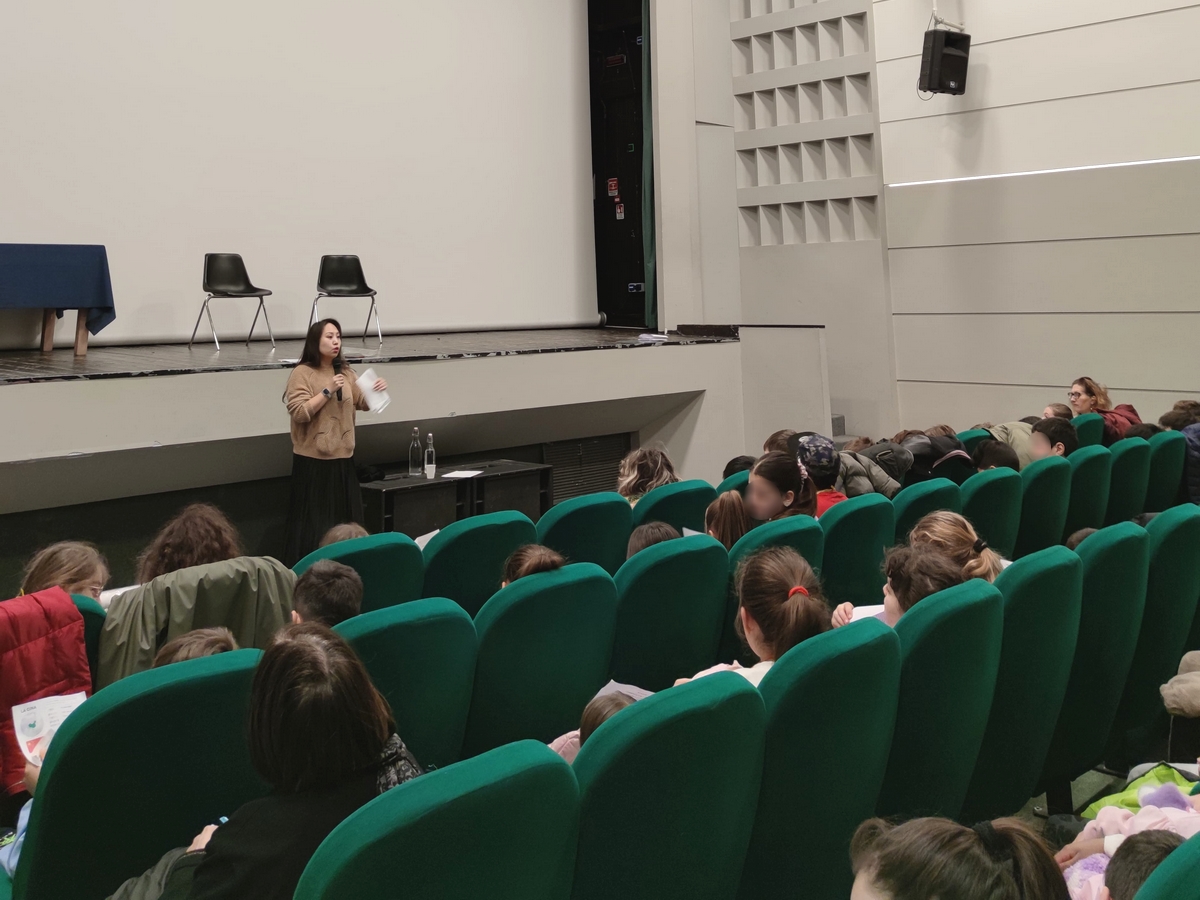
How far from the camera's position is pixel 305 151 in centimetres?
699

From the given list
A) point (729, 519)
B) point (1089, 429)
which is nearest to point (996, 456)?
point (1089, 429)

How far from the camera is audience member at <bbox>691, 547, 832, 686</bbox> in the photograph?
209 cm

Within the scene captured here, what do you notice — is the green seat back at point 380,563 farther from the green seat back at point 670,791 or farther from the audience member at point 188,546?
the green seat back at point 670,791

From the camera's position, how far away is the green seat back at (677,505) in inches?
149

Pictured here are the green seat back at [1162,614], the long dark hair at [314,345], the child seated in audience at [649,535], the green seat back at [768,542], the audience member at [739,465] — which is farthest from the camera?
the long dark hair at [314,345]

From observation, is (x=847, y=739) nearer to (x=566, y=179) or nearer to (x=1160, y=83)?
(x=1160, y=83)

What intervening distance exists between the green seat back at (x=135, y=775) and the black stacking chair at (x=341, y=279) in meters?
5.25

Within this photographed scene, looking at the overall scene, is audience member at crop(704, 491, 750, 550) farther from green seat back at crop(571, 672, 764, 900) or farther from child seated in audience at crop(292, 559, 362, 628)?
green seat back at crop(571, 672, 764, 900)

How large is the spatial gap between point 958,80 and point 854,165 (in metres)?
A: 1.02

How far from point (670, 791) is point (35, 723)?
1.25 m

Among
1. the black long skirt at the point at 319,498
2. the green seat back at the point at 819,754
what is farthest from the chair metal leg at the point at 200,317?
the green seat back at the point at 819,754

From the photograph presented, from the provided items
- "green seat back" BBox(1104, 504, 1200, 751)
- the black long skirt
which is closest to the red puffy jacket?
"green seat back" BBox(1104, 504, 1200, 751)

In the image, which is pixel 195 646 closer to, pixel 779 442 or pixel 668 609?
pixel 668 609

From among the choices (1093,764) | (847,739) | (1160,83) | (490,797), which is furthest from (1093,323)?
(490,797)
